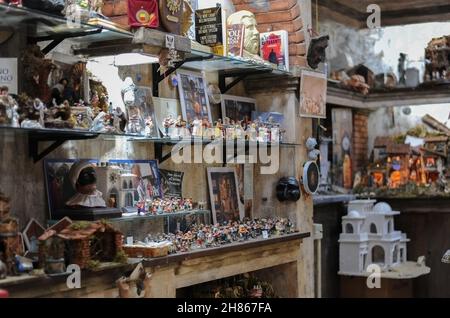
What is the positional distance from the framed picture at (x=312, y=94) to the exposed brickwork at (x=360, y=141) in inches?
124

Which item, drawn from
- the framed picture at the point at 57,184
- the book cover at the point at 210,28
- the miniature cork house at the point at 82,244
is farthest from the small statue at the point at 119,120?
the book cover at the point at 210,28

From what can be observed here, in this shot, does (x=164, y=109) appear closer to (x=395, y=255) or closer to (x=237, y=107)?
(x=237, y=107)

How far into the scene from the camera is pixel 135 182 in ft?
15.4

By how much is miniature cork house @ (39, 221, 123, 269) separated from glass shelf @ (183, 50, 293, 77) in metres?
1.48

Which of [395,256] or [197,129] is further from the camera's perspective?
[395,256]

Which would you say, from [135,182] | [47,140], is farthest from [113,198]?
[47,140]

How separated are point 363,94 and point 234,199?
12.6 feet

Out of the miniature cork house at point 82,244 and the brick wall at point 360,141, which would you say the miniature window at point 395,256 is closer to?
the brick wall at point 360,141

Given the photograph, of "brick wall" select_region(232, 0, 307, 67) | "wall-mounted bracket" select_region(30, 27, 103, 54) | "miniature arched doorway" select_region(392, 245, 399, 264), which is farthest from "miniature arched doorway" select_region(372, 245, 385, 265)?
"wall-mounted bracket" select_region(30, 27, 103, 54)

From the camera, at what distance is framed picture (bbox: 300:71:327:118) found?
6074 millimetres

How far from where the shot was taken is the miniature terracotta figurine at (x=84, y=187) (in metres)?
4.09

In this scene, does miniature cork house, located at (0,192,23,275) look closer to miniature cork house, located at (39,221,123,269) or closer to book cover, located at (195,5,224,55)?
miniature cork house, located at (39,221,123,269)

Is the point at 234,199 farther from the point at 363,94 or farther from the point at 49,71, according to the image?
the point at 363,94

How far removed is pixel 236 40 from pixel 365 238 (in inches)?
130
